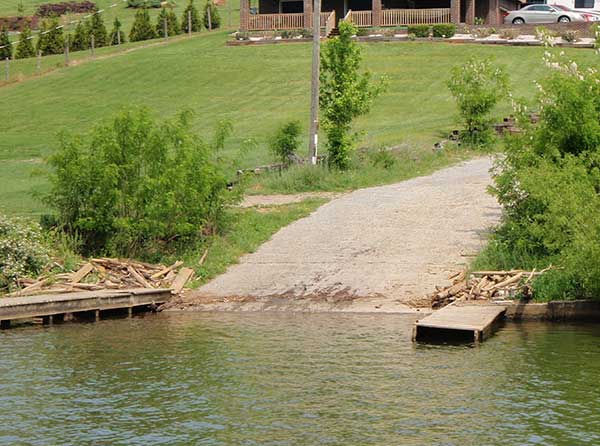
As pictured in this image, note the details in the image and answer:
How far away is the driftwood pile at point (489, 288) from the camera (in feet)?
82.9

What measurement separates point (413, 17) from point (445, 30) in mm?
3949

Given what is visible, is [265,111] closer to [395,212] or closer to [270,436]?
[395,212]

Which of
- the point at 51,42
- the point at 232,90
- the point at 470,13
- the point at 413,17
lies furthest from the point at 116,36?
the point at 232,90

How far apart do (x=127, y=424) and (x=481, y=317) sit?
28.1 ft

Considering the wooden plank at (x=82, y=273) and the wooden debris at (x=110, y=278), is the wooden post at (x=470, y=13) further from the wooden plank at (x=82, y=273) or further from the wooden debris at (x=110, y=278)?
the wooden plank at (x=82, y=273)

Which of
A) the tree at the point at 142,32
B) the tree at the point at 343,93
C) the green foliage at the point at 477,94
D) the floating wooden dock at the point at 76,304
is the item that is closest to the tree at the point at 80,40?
the tree at the point at 142,32

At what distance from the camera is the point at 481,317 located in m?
23.3

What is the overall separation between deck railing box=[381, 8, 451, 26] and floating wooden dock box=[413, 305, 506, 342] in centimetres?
5103

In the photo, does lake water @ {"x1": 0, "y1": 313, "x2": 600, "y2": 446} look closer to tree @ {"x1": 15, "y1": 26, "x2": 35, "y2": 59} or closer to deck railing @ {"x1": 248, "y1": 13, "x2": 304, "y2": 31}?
deck railing @ {"x1": 248, "y1": 13, "x2": 304, "y2": 31}

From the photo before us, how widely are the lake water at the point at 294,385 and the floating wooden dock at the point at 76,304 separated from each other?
517 millimetres

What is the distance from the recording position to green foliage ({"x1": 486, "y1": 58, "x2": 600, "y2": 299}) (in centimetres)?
2420

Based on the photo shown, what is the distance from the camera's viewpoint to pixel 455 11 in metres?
71.2

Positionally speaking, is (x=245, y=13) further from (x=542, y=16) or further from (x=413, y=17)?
(x=542, y=16)

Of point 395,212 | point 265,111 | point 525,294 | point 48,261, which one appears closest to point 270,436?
point 525,294
